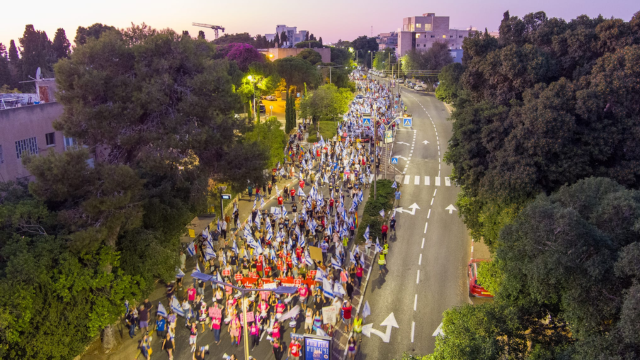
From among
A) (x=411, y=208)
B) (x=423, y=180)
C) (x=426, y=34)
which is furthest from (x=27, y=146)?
(x=426, y=34)

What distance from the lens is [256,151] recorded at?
26.8 metres

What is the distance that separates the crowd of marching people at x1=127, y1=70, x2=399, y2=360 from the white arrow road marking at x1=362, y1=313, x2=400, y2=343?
0.71 meters

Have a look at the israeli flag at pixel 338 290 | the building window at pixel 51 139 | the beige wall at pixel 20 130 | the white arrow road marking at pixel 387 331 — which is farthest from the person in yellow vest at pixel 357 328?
the building window at pixel 51 139

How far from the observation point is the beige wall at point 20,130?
25812 millimetres

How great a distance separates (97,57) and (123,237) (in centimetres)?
858

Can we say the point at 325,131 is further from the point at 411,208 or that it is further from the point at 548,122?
the point at 548,122

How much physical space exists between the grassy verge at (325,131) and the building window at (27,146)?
117ft

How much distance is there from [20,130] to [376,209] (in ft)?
71.5

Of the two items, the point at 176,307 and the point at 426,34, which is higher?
the point at 426,34

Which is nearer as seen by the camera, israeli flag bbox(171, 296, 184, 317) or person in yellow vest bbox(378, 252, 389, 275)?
israeli flag bbox(171, 296, 184, 317)

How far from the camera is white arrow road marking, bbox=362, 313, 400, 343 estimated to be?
21.0 meters

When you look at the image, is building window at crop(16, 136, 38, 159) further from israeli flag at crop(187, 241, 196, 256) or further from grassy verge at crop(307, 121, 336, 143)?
grassy verge at crop(307, 121, 336, 143)

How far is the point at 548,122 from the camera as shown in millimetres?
22125

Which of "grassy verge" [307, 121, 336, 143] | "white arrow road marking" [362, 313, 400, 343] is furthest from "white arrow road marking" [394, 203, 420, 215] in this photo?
"grassy verge" [307, 121, 336, 143]
